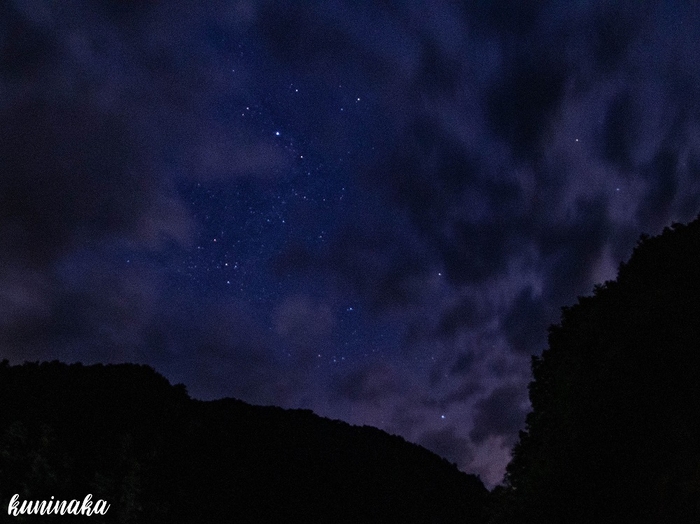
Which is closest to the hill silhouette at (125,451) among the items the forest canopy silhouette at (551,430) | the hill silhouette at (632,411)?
the forest canopy silhouette at (551,430)

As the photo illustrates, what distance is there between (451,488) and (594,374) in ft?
150

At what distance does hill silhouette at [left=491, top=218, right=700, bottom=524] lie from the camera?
571 inches

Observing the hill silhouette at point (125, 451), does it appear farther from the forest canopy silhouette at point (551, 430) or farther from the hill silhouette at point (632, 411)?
the hill silhouette at point (632, 411)

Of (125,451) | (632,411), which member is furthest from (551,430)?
(125,451)

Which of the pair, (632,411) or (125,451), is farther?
(125,451)

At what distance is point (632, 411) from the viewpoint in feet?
53.4

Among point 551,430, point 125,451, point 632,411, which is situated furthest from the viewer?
point 125,451

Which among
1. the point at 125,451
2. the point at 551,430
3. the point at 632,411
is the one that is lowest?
the point at 632,411

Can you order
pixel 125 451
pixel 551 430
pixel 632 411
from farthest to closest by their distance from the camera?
pixel 125 451 < pixel 551 430 < pixel 632 411

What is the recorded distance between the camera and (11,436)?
18844 millimetres

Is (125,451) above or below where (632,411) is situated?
above

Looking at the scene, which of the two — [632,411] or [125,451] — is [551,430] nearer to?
[632,411]

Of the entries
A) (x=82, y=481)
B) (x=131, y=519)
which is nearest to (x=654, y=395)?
(x=131, y=519)

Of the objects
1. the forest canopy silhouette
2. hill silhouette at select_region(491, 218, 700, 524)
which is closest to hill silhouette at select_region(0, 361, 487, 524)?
the forest canopy silhouette
